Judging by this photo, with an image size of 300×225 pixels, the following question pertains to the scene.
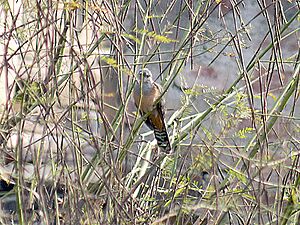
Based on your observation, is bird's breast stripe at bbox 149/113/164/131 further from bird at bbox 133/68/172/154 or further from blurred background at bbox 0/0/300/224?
blurred background at bbox 0/0/300/224

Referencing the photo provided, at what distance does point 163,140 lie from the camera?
3.90 metres

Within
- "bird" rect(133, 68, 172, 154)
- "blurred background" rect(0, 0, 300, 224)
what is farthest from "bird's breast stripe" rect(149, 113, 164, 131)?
"blurred background" rect(0, 0, 300, 224)

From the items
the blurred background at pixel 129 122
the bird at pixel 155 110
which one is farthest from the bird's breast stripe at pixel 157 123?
the blurred background at pixel 129 122

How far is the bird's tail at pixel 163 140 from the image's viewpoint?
3.77m

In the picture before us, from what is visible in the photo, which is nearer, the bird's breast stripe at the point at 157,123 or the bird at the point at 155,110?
the bird at the point at 155,110

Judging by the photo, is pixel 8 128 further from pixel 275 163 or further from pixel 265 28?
pixel 265 28

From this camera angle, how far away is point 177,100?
16.0 feet

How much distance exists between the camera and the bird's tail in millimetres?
3765

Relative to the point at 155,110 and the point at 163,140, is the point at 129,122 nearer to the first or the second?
the point at 163,140

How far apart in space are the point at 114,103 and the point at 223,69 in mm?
835

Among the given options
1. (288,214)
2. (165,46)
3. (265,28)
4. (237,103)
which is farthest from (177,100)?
(288,214)

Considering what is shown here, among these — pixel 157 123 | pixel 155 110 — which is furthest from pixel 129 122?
pixel 155 110

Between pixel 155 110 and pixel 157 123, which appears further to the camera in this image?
pixel 155 110

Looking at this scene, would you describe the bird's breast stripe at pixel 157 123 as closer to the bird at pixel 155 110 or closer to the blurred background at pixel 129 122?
the bird at pixel 155 110
